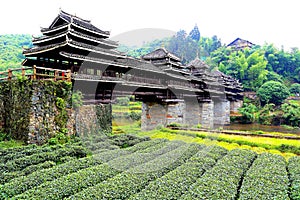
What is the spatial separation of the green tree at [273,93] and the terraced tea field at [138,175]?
33611 mm

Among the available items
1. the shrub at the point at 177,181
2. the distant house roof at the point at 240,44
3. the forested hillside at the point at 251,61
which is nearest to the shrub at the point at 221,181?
the shrub at the point at 177,181

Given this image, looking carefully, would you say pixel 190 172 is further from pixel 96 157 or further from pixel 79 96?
pixel 79 96

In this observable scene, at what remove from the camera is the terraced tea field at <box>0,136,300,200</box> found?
6.90 m

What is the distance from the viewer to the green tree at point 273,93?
4109 cm

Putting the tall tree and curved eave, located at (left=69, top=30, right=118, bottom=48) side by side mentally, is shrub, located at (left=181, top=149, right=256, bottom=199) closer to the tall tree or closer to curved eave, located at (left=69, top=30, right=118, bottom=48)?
curved eave, located at (left=69, top=30, right=118, bottom=48)

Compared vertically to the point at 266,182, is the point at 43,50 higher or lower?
higher

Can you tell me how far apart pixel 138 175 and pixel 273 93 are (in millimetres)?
40310

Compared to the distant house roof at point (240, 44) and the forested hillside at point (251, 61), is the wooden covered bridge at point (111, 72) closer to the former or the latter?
the forested hillside at point (251, 61)

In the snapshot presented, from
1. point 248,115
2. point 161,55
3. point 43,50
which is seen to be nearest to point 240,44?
point 248,115

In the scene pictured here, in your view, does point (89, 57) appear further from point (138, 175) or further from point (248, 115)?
point (248, 115)

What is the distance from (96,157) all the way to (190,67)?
2396cm

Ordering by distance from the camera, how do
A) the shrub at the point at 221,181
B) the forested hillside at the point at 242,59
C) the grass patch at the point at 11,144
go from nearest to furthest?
the shrub at the point at 221,181 < the grass patch at the point at 11,144 < the forested hillside at the point at 242,59

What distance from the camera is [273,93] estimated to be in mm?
41281

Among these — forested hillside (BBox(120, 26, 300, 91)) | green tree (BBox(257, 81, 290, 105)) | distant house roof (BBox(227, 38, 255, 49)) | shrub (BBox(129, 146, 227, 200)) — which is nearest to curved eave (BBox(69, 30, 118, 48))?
shrub (BBox(129, 146, 227, 200))
